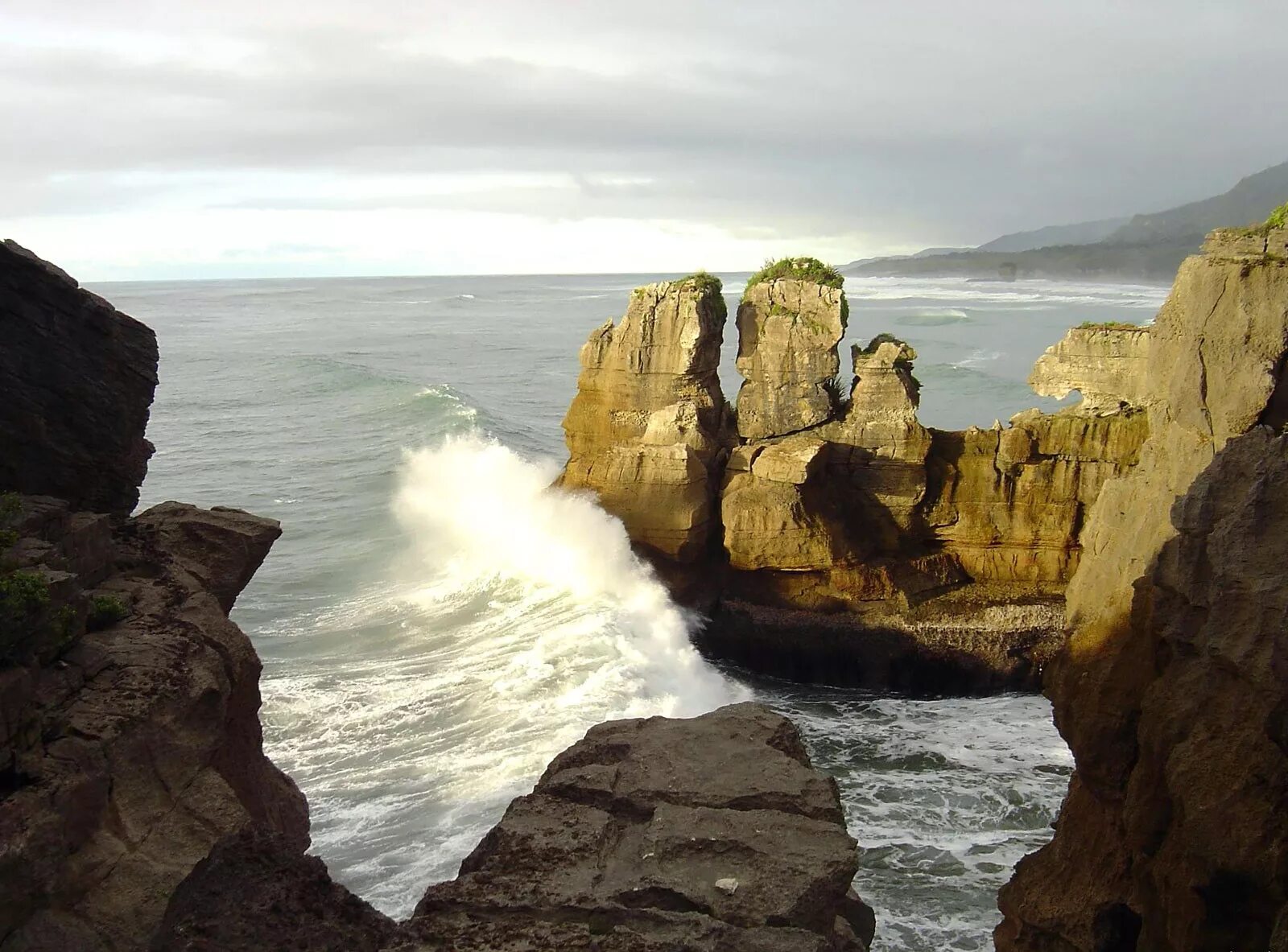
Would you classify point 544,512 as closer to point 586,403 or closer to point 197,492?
point 586,403

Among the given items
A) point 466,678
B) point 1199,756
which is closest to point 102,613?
point 1199,756

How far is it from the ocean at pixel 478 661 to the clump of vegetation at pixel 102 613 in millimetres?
5616

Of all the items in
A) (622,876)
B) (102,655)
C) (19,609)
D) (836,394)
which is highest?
(836,394)

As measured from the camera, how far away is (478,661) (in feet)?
68.7

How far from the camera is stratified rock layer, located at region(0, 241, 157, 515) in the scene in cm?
1026

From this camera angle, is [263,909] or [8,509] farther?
[8,509]

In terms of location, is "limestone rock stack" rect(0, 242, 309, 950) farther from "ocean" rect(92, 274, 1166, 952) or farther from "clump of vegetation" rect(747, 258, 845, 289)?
"clump of vegetation" rect(747, 258, 845, 289)

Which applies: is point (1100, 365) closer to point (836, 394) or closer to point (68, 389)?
point (836, 394)

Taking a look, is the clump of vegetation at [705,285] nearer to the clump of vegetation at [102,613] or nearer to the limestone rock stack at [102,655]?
the limestone rock stack at [102,655]

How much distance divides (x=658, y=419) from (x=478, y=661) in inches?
273

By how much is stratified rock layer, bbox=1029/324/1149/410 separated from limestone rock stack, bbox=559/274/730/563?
23.9ft

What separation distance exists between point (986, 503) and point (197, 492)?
887 inches

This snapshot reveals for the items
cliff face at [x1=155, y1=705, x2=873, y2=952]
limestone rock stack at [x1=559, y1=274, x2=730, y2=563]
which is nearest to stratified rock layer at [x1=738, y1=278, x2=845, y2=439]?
limestone rock stack at [x1=559, y1=274, x2=730, y2=563]

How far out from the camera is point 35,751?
23.9 feet
